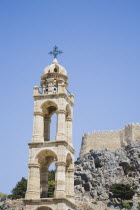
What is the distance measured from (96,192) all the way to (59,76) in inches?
1689

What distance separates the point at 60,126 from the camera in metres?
22.4

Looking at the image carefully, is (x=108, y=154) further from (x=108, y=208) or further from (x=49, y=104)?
(x=49, y=104)

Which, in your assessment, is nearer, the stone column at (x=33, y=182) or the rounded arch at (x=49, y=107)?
the stone column at (x=33, y=182)

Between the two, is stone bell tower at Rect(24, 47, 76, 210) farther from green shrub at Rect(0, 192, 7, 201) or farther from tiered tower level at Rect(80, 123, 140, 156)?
tiered tower level at Rect(80, 123, 140, 156)

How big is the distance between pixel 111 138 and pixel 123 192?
19747 mm

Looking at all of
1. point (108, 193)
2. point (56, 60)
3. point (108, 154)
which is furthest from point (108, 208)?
point (56, 60)

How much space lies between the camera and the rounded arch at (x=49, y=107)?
77.1ft

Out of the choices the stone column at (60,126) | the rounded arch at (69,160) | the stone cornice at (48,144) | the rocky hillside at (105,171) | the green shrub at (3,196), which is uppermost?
the rocky hillside at (105,171)

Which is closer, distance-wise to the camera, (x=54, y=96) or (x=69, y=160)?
(x=69, y=160)

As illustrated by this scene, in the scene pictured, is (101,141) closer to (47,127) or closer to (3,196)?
(3,196)

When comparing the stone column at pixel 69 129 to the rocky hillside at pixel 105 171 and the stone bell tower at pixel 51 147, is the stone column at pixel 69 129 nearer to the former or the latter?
the stone bell tower at pixel 51 147

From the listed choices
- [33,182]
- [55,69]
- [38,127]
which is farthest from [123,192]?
[33,182]

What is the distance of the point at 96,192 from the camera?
63562 millimetres

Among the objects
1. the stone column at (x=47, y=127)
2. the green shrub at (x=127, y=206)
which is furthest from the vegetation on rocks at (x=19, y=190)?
the stone column at (x=47, y=127)
